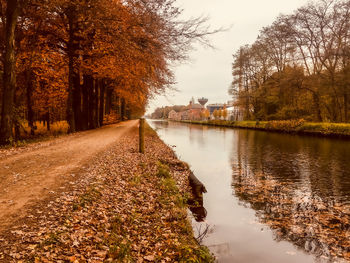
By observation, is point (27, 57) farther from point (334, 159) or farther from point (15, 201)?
point (334, 159)

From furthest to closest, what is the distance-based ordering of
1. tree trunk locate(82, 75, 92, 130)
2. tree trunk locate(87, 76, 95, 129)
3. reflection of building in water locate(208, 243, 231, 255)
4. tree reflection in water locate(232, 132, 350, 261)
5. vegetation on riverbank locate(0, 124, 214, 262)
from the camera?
tree trunk locate(87, 76, 95, 129), tree trunk locate(82, 75, 92, 130), tree reflection in water locate(232, 132, 350, 261), reflection of building in water locate(208, 243, 231, 255), vegetation on riverbank locate(0, 124, 214, 262)

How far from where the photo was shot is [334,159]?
14172mm

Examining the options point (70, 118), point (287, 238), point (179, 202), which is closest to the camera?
point (287, 238)

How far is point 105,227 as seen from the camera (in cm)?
422

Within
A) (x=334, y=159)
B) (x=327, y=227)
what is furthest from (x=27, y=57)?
(x=334, y=159)

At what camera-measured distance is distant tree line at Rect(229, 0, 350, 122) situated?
27328 mm

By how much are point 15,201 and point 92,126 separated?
1954cm

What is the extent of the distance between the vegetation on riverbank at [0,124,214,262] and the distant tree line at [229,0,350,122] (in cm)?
2984

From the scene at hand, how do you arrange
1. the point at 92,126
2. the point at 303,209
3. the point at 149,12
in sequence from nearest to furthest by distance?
1. the point at 303,209
2. the point at 149,12
3. the point at 92,126

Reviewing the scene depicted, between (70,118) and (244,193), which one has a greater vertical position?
(70,118)

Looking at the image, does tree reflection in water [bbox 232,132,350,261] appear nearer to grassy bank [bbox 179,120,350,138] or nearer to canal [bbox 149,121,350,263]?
canal [bbox 149,121,350,263]

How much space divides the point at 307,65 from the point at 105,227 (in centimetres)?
3836

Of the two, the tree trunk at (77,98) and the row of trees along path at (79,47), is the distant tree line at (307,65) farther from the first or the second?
the tree trunk at (77,98)

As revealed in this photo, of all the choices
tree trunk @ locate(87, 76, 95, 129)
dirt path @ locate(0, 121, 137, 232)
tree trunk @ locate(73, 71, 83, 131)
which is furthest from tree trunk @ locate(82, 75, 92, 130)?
dirt path @ locate(0, 121, 137, 232)
